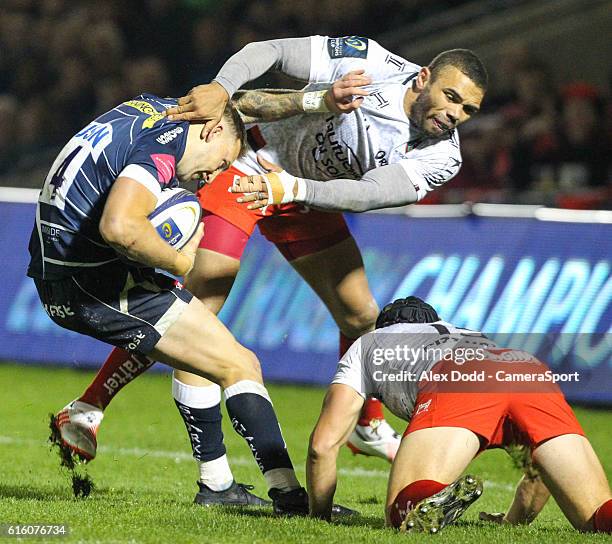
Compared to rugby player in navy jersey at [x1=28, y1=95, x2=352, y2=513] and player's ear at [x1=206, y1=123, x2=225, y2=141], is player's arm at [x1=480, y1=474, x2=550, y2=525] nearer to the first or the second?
rugby player in navy jersey at [x1=28, y1=95, x2=352, y2=513]

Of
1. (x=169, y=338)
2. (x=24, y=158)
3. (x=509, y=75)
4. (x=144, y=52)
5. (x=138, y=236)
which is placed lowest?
(x=24, y=158)

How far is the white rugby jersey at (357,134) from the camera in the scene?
6.12 m

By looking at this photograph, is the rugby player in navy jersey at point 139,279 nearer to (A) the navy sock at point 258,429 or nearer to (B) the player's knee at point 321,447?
(A) the navy sock at point 258,429

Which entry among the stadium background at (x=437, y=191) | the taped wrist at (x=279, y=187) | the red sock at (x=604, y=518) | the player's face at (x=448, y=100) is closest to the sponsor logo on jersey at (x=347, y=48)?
the player's face at (x=448, y=100)

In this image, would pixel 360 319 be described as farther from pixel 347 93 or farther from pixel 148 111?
pixel 148 111

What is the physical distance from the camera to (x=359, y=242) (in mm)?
9859

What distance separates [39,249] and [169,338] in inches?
27.7

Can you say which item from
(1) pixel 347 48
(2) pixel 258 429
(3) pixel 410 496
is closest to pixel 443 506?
(3) pixel 410 496

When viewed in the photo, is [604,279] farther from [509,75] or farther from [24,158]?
[24,158]

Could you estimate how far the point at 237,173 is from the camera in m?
6.45

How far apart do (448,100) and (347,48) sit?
2.27 ft

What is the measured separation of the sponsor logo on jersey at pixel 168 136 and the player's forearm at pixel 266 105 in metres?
1.05

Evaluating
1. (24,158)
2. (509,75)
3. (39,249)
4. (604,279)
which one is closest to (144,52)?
(24,158)

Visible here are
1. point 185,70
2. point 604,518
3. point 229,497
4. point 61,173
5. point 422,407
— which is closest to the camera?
point 604,518
